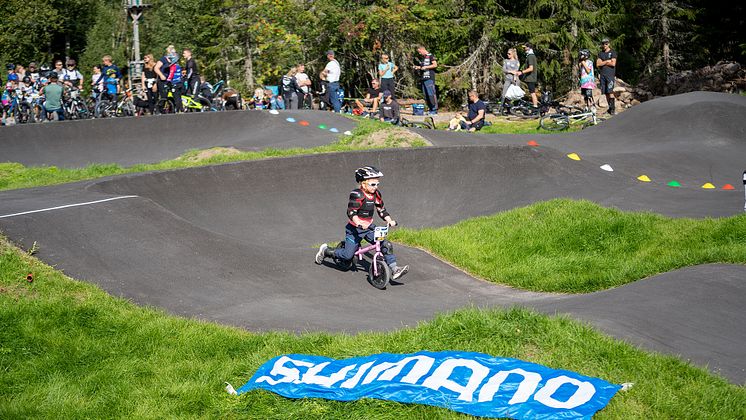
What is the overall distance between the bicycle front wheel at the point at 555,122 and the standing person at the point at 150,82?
490 inches

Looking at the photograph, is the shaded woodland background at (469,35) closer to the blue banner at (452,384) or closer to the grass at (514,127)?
the grass at (514,127)

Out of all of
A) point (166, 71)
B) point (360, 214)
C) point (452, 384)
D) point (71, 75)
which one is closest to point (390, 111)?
point (166, 71)

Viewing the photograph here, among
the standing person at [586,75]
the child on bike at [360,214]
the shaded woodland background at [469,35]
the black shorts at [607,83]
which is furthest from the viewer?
the shaded woodland background at [469,35]

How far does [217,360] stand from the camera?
308 inches

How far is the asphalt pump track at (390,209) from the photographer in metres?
→ 8.71

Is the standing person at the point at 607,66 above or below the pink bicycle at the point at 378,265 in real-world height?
above

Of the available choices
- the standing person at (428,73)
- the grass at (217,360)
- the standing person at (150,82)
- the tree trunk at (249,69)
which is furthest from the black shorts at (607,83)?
the tree trunk at (249,69)

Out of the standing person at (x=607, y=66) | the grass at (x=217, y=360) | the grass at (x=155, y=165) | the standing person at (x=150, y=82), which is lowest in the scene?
the grass at (x=155, y=165)

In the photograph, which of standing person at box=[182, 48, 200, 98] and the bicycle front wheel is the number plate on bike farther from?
standing person at box=[182, 48, 200, 98]

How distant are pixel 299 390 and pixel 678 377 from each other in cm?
307

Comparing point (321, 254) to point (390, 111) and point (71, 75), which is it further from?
point (71, 75)

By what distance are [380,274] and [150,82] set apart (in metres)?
16.8

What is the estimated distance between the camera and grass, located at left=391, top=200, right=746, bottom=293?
35.9ft

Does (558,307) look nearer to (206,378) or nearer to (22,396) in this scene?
(206,378)
